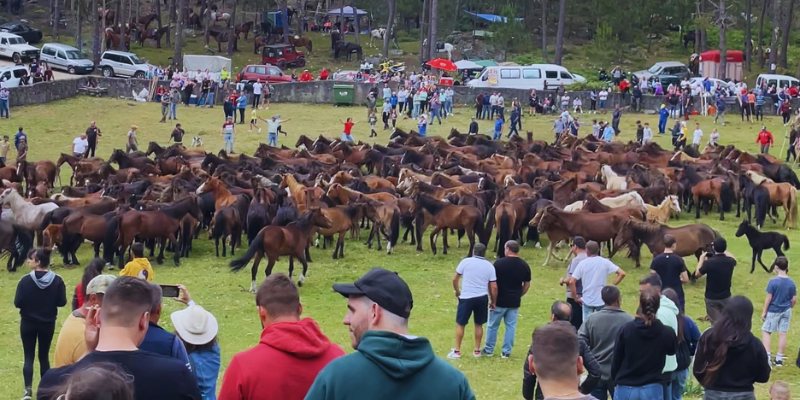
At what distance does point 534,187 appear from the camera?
29.8m

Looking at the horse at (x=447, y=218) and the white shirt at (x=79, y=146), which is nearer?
the horse at (x=447, y=218)

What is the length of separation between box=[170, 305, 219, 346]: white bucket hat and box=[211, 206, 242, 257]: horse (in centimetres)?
1666

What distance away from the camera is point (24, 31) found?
231ft

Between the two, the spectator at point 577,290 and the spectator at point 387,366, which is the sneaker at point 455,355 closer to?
the spectator at point 577,290

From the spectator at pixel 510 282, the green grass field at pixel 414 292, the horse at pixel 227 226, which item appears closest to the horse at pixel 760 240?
the green grass field at pixel 414 292

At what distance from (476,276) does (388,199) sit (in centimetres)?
1327

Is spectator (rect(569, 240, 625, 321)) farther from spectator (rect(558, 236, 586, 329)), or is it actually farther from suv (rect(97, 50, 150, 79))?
suv (rect(97, 50, 150, 79))

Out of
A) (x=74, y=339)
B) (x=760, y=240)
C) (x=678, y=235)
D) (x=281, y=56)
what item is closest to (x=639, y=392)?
(x=74, y=339)

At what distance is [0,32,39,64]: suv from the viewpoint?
62088mm

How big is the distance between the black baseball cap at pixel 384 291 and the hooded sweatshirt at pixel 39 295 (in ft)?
24.0

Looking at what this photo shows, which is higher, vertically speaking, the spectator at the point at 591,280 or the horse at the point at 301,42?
the horse at the point at 301,42

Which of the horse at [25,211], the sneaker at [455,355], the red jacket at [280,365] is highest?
the red jacket at [280,365]

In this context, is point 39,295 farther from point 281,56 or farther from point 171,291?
point 281,56

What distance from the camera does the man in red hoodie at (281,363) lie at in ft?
20.6
